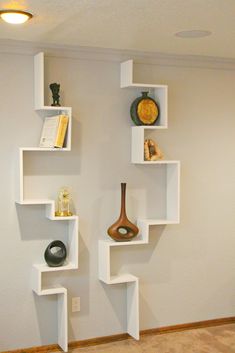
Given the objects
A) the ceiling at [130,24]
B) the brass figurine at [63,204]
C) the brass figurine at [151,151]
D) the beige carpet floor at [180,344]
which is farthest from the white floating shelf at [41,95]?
the beige carpet floor at [180,344]

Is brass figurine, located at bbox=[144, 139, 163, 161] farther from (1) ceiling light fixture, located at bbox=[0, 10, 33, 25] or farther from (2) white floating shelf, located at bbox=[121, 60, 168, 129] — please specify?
(1) ceiling light fixture, located at bbox=[0, 10, 33, 25]

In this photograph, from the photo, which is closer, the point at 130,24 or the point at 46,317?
the point at 130,24

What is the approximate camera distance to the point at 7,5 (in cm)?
301

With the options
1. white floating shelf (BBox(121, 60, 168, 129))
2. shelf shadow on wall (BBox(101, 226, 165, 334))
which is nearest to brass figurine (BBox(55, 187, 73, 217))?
shelf shadow on wall (BBox(101, 226, 165, 334))

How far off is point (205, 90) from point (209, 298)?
183 cm

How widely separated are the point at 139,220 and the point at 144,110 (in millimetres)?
898

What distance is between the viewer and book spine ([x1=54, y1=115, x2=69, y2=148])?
3984 mm

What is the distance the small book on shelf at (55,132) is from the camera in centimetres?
399

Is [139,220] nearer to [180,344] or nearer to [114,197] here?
[114,197]

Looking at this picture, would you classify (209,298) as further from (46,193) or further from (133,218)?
(46,193)

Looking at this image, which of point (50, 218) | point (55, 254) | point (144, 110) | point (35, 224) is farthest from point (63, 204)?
point (144, 110)

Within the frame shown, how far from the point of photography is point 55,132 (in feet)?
13.1

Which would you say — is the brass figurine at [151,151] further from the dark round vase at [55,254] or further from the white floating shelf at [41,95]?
the dark round vase at [55,254]

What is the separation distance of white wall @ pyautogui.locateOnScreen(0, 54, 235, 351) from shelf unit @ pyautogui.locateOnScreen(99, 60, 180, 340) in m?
0.08
